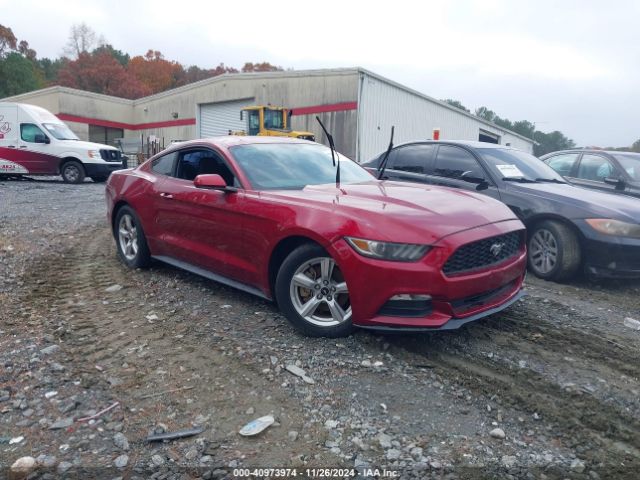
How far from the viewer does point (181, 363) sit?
11.0 ft

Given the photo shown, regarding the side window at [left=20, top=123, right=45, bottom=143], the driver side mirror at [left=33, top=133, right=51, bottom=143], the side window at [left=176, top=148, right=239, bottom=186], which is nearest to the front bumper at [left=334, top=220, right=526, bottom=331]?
the side window at [left=176, top=148, right=239, bottom=186]

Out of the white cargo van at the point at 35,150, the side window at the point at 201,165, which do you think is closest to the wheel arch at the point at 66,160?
the white cargo van at the point at 35,150

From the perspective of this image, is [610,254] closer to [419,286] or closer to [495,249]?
[495,249]

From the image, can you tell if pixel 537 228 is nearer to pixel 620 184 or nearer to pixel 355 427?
pixel 620 184

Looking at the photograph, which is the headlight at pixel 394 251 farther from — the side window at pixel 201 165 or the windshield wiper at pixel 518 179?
the windshield wiper at pixel 518 179

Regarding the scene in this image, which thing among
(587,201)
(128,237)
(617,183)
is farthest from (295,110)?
(587,201)

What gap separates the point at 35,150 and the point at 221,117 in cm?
1529

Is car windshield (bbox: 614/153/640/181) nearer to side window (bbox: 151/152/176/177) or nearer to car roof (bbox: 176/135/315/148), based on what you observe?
car roof (bbox: 176/135/315/148)

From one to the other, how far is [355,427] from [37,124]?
1579 centimetres

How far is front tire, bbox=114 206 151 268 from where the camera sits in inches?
215

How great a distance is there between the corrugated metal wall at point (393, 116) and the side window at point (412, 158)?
15.3 m

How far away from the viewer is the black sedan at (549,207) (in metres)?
5.11

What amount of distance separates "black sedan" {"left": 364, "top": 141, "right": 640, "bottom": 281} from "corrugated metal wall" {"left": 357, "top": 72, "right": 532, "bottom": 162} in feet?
52.3

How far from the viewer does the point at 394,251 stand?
331cm
